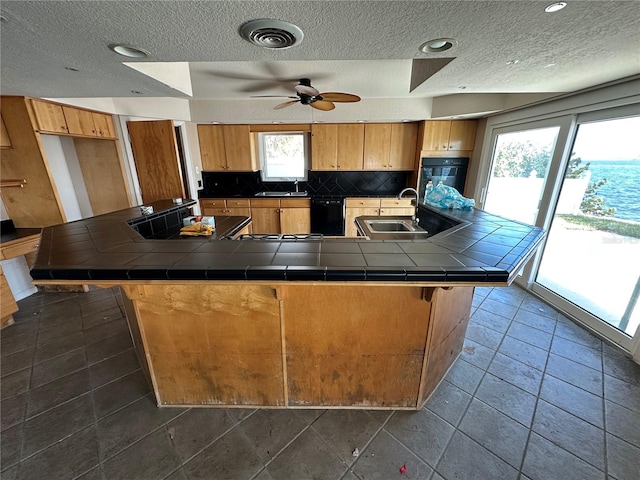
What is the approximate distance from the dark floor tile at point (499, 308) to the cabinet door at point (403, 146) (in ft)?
9.08

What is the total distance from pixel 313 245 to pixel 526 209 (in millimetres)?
3260

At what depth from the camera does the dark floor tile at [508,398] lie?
1580 millimetres

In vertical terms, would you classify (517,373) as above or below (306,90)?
below

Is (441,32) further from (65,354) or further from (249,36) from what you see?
(65,354)

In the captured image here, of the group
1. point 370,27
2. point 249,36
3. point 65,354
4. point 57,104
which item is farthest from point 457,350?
point 57,104

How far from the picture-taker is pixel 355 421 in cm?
154

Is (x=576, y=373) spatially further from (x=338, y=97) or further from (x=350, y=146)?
(x=350, y=146)

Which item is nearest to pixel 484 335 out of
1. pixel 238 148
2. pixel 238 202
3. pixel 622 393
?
Result: pixel 622 393

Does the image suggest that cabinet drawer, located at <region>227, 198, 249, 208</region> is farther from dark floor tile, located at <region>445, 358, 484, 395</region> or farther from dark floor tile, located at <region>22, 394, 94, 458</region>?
dark floor tile, located at <region>445, 358, 484, 395</region>

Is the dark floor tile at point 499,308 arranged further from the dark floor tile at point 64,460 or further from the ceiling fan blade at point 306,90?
the dark floor tile at point 64,460

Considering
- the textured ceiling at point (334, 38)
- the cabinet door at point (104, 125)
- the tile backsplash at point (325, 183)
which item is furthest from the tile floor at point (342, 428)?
the tile backsplash at point (325, 183)

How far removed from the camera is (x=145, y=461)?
4.39 feet

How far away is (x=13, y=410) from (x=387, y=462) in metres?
2.35


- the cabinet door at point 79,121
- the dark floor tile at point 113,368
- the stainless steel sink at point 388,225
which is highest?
the cabinet door at point 79,121
